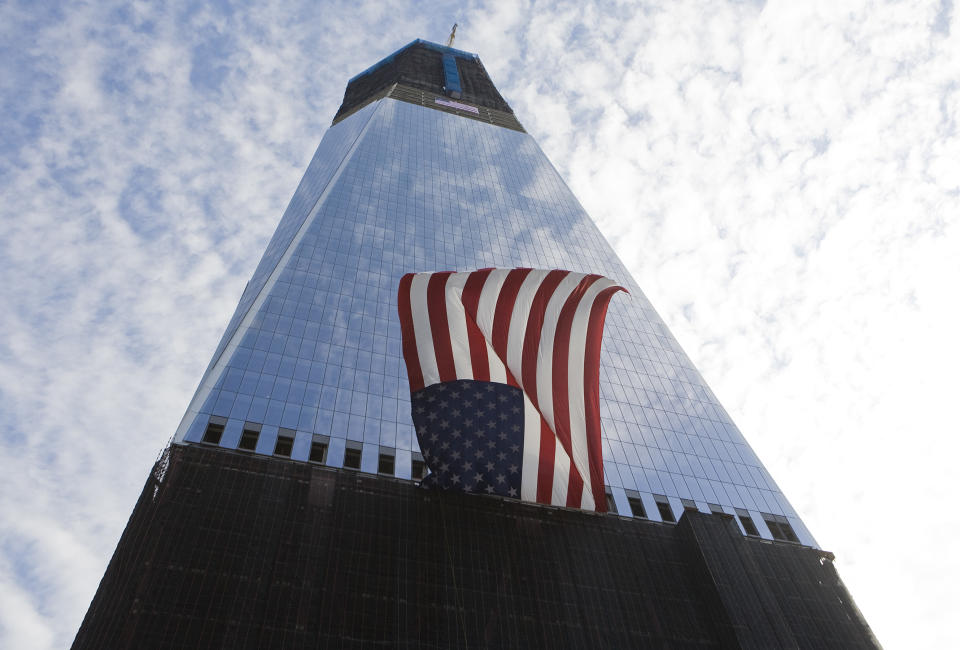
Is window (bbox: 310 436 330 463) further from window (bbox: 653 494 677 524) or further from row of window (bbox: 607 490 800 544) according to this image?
window (bbox: 653 494 677 524)

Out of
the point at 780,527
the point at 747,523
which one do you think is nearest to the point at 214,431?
the point at 747,523

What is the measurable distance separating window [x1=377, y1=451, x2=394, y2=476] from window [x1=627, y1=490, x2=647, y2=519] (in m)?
14.1

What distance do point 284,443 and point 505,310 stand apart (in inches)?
602

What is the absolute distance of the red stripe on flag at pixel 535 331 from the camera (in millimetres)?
29156

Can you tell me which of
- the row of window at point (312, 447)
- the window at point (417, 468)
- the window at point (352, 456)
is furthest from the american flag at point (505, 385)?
the window at point (352, 456)

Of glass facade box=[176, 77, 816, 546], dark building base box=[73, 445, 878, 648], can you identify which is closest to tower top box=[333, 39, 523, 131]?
glass facade box=[176, 77, 816, 546]

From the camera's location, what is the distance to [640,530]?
1444 inches

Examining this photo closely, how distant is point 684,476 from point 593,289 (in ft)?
61.9

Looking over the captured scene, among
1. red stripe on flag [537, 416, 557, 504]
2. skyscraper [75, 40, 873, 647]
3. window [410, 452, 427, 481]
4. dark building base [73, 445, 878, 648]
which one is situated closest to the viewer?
dark building base [73, 445, 878, 648]

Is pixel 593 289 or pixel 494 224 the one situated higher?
pixel 494 224

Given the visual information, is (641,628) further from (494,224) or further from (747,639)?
(494,224)

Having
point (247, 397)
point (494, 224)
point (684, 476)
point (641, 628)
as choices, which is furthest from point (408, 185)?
point (641, 628)

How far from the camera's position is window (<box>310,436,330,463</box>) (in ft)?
119

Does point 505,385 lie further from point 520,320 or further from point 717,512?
point 717,512
